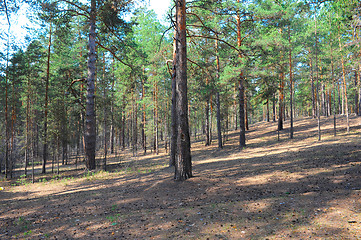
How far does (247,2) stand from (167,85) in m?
11.4

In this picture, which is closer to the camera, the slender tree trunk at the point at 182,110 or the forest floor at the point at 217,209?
the forest floor at the point at 217,209

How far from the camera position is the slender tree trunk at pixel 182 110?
849cm

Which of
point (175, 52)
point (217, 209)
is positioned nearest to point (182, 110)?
point (217, 209)

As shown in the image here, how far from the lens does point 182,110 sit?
8.52m

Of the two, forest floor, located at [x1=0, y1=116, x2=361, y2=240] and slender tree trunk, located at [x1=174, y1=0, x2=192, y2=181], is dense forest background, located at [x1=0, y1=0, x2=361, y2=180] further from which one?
forest floor, located at [x1=0, y1=116, x2=361, y2=240]

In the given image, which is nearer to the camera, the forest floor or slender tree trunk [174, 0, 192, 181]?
the forest floor

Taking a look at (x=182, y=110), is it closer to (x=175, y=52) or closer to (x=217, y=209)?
(x=217, y=209)

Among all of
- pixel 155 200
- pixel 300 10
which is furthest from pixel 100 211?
pixel 300 10

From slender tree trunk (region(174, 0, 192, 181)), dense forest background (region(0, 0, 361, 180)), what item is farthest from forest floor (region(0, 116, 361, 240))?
dense forest background (region(0, 0, 361, 180))

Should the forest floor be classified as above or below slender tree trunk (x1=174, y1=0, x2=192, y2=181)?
below

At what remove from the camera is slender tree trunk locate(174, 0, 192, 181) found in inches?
334

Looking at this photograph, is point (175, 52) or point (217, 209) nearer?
point (217, 209)

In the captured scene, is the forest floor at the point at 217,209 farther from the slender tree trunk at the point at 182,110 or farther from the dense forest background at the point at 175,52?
the dense forest background at the point at 175,52

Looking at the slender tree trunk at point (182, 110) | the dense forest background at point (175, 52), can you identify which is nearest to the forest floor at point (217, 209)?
the slender tree trunk at point (182, 110)
